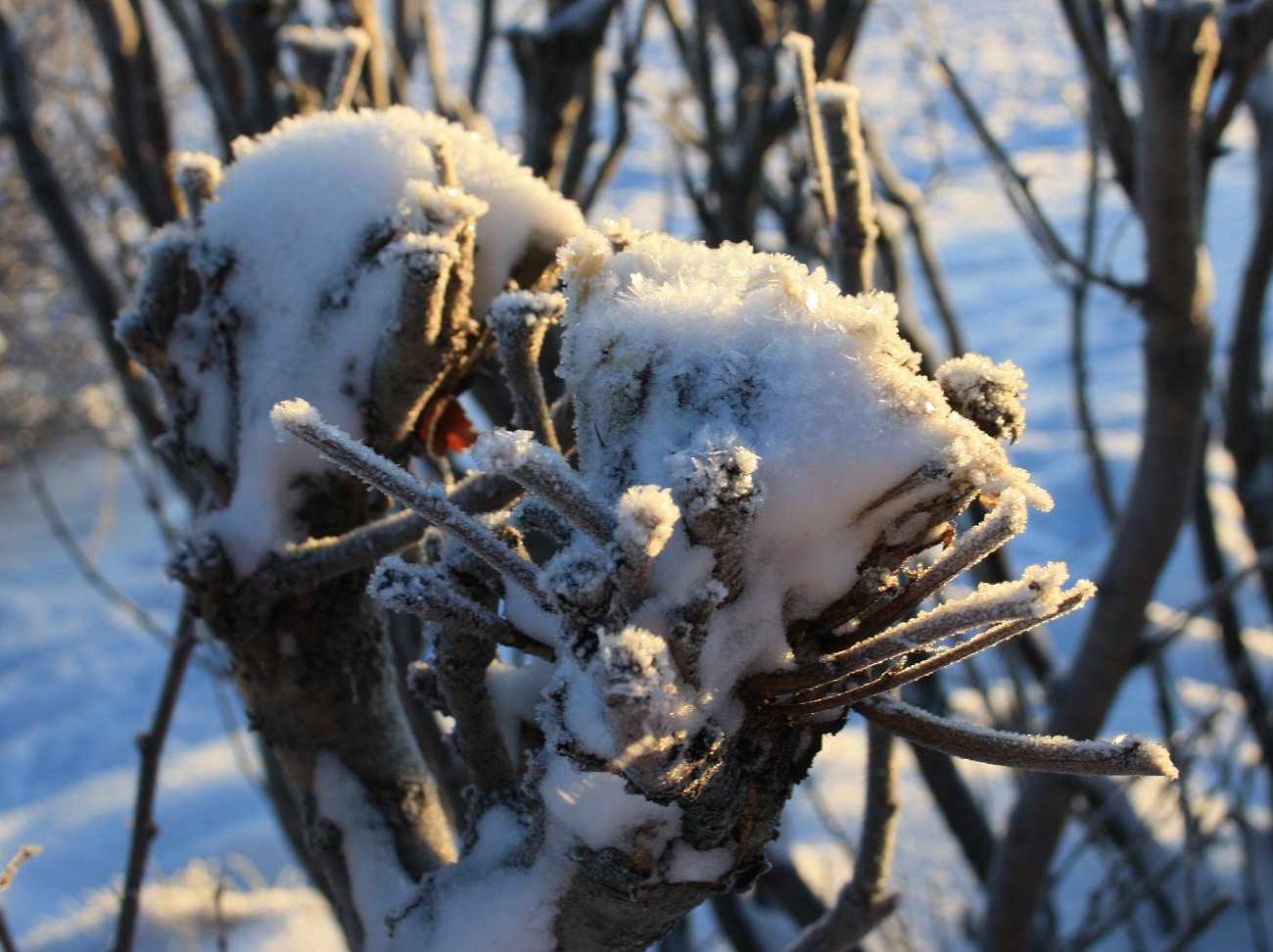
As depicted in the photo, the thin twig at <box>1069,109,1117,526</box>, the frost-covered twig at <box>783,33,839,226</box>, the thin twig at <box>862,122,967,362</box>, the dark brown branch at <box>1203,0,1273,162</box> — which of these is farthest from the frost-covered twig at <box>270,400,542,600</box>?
the thin twig at <box>1069,109,1117,526</box>

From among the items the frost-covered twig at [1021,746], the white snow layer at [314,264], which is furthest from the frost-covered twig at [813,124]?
the frost-covered twig at [1021,746]

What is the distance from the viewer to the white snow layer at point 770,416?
0.47 meters

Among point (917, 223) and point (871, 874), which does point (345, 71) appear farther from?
point (917, 223)

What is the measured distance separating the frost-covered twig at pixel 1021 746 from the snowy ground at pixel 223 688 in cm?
72

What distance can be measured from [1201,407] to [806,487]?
1053 mm

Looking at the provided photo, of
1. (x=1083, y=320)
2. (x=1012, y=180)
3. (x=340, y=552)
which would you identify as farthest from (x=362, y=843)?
(x=1083, y=320)

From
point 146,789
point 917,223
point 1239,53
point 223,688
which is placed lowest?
point 146,789

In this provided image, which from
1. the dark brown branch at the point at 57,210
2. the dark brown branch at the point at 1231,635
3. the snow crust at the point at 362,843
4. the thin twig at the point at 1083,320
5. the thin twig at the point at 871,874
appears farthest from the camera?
the dark brown branch at the point at 1231,635

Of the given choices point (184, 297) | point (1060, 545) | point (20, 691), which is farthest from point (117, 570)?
point (184, 297)

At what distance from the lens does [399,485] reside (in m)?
0.44

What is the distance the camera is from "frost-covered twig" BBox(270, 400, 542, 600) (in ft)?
1.39

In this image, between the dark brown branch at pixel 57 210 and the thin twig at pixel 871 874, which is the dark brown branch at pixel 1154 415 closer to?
the thin twig at pixel 871 874

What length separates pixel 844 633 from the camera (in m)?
0.52

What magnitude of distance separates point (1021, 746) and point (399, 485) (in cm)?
31
